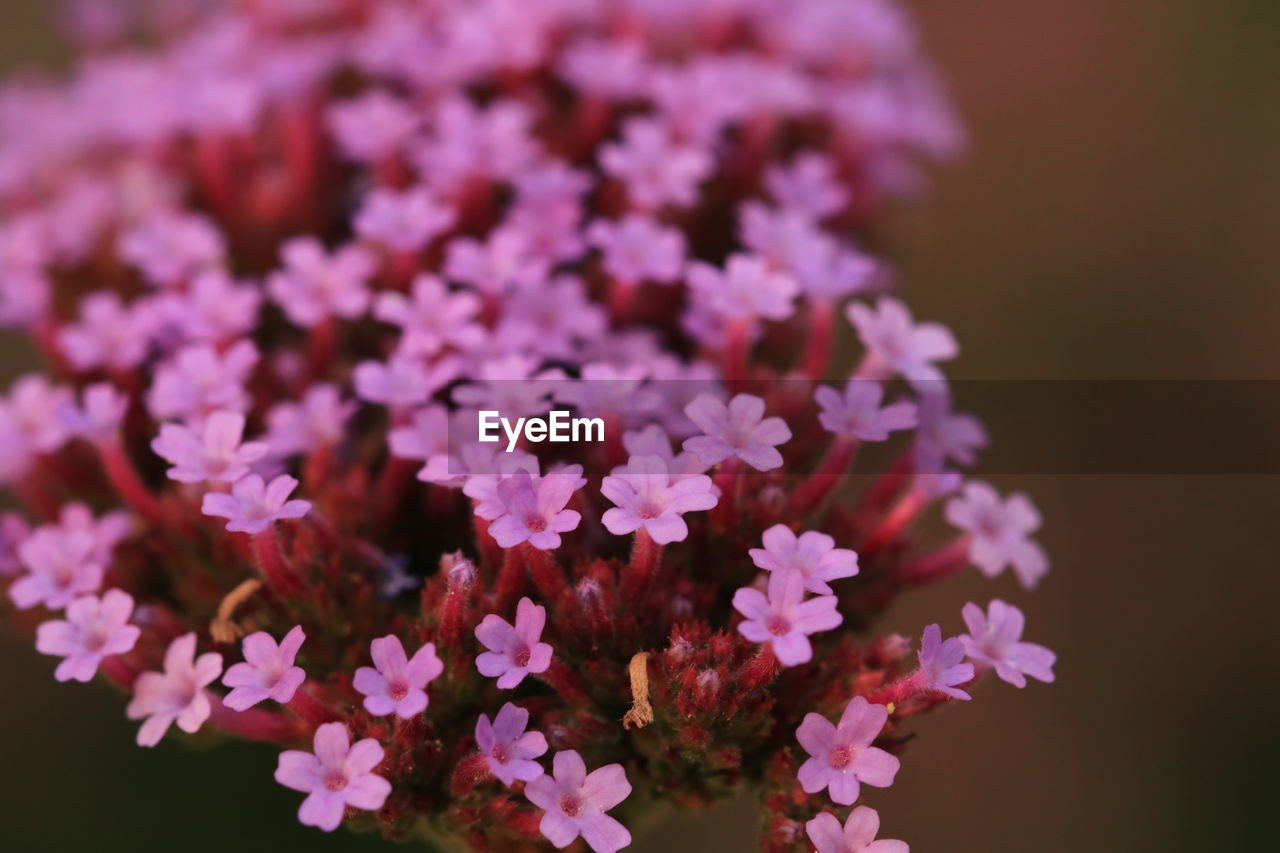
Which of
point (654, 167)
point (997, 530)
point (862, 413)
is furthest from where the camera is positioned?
point (654, 167)

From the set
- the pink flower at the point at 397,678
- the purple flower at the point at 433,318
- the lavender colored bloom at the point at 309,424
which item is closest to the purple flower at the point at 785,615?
the pink flower at the point at 397,678

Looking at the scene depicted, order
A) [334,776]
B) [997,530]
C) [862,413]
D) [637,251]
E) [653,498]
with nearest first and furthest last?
[334,776] → [653,498] → [862,413] → [997,530] → [637,251]

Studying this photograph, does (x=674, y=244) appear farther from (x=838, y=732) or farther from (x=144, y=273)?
(x=144, y=273)

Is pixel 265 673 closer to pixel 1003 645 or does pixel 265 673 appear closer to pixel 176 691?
pixel 176 691

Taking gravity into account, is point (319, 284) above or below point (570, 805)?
above

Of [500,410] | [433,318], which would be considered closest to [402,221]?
[433,318]
